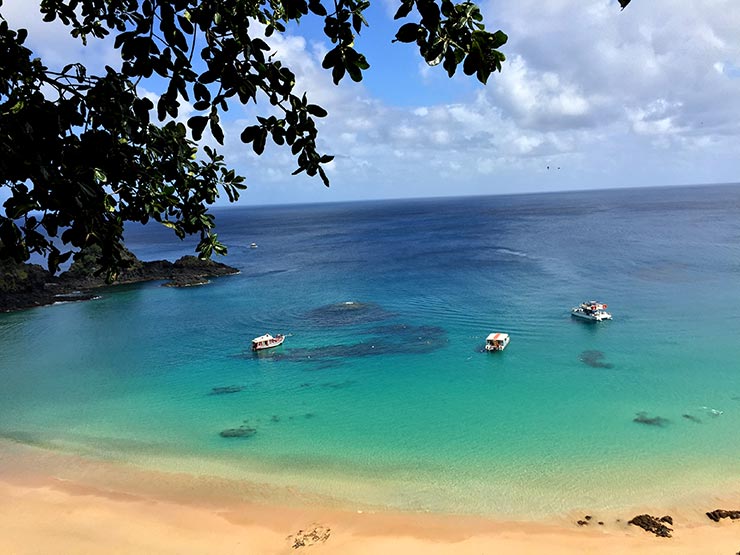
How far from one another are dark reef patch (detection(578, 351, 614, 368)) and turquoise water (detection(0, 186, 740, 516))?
17cm

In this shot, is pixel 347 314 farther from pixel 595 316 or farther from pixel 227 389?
pixel 595 316

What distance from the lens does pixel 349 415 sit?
82.2ft

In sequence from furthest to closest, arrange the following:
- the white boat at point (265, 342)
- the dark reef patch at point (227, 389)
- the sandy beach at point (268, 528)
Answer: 1. the white boat at point (265, 342)
2. the dark reef patch at point (227, 389)
3. the sandy beach at point (268, 528)

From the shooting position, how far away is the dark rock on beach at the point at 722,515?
16219mm

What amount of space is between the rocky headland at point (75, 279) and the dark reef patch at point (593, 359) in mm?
37617

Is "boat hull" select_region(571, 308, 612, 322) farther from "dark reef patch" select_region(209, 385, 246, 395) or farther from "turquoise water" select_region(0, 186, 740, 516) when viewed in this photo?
"dark reef patch" select_region(209, 385, 246, 395)

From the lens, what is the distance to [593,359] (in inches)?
1209

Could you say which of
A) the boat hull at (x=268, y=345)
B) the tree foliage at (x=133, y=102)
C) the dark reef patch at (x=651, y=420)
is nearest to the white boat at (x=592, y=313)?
the dark reef patch at (x=651, y=420)

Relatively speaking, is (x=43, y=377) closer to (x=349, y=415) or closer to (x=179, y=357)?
(x=179, y=357)

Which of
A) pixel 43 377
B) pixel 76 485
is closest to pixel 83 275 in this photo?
pixel 43 377

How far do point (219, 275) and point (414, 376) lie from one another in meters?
44.0

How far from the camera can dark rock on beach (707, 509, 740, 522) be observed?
1622cm

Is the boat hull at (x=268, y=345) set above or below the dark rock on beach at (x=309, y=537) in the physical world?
above

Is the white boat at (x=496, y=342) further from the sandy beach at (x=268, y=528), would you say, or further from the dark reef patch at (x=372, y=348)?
the sandy beach at (x=268, y=528)
